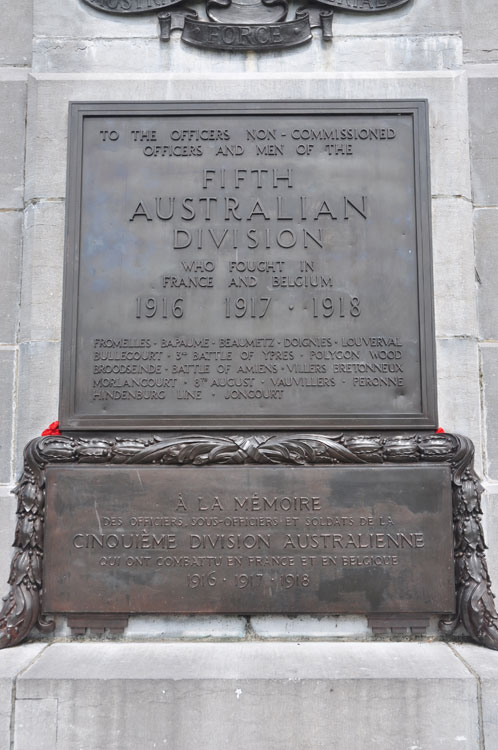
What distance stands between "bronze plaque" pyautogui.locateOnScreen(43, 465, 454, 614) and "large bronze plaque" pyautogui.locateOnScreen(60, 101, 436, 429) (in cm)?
44

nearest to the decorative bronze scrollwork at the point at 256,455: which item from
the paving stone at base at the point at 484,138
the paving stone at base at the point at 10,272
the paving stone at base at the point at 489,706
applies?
the paving stone at base at the point at 489,706

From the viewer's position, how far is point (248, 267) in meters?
4.93

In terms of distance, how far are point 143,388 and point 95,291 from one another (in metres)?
0.87

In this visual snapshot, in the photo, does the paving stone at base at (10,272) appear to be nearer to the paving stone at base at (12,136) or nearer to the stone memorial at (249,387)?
the paving stone at base at (12,136)

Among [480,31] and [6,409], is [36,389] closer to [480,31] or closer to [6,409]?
[6,409]

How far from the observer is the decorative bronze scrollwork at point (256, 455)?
4.58 meters

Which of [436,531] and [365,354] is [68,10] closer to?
[365,354]

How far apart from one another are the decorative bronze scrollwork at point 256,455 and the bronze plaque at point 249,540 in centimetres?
8

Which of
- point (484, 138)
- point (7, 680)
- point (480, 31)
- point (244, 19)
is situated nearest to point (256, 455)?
point (7, 680)

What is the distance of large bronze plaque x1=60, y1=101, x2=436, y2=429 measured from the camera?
4.79 m

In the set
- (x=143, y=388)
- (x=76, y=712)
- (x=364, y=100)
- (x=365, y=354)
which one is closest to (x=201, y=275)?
(x=143, y=388)

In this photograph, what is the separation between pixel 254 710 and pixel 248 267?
316 cm

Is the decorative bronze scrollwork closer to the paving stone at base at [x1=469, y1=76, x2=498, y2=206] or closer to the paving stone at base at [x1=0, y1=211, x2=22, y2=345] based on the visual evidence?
the paving stone at base at [x1=0, y1=211, x2=22, y2=345]

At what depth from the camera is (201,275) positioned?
194 inches
